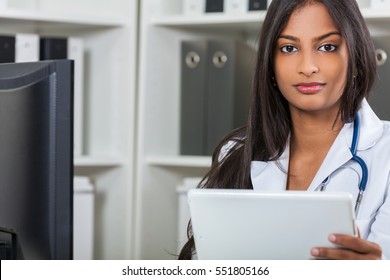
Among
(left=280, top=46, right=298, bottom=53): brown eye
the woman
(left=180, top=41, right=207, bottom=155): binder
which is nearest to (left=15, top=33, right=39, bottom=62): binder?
(left=180, top=41, right=207, bottom=155): binder

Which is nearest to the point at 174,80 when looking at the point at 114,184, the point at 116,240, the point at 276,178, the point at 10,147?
the point at 114,184

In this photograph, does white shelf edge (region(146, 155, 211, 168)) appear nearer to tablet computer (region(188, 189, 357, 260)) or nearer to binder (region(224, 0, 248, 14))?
binder (region(224, 0, 248, 14))

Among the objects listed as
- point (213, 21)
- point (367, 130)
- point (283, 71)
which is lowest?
point (367, 130)

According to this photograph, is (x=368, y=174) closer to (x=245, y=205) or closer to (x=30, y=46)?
(x=245, y=205)

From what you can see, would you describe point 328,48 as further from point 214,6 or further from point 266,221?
point 214,6

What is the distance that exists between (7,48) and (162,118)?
53cm

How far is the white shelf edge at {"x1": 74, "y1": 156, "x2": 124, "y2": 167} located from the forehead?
1050 mm

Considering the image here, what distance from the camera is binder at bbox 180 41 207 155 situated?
234cm

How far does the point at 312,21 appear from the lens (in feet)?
4.67

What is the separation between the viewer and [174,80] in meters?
2.43

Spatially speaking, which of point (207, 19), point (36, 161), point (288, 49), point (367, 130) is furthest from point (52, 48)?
point (36, 161)

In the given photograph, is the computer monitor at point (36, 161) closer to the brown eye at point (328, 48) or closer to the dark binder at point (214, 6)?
the brown eye at point (328, 48)

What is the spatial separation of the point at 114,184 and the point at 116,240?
19cm

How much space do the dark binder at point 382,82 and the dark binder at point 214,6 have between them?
1.60 ft
